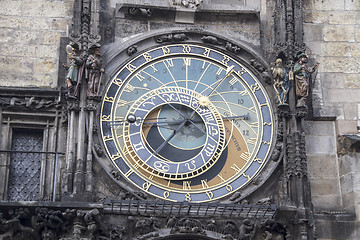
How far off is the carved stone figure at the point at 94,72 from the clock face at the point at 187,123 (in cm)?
31

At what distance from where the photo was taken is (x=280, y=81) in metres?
14.2

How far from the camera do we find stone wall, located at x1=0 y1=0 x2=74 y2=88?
14250 mm

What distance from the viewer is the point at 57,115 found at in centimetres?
1401

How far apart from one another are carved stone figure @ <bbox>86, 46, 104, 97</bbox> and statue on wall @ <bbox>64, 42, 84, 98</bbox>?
130 mm

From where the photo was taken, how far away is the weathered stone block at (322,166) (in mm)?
14062

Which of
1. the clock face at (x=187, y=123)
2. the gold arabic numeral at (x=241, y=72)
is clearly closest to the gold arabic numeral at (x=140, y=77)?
the clock face at (x=187, y=123)

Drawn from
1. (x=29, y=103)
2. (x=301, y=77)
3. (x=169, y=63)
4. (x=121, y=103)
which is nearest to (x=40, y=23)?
(x=29, y=103)

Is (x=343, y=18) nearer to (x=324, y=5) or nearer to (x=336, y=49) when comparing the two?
(x=324, y=5)

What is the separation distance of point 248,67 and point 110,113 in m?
2.26

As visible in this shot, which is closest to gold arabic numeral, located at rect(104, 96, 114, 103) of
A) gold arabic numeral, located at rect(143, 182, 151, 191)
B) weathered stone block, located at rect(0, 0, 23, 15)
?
gold arabic numeral, located at rect(143, 182, 151, 191)

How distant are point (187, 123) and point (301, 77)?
5.97 ft

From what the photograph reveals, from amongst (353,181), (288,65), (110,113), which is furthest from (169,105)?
(353,181)

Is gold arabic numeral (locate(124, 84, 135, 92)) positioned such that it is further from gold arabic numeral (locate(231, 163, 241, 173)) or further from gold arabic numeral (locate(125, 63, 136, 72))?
gold arabic numeral (locate(231, 163, 241, 173))

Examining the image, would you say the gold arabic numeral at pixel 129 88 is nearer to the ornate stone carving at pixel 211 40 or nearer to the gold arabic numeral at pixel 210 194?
the ornate stone carving at pixel 211 40
